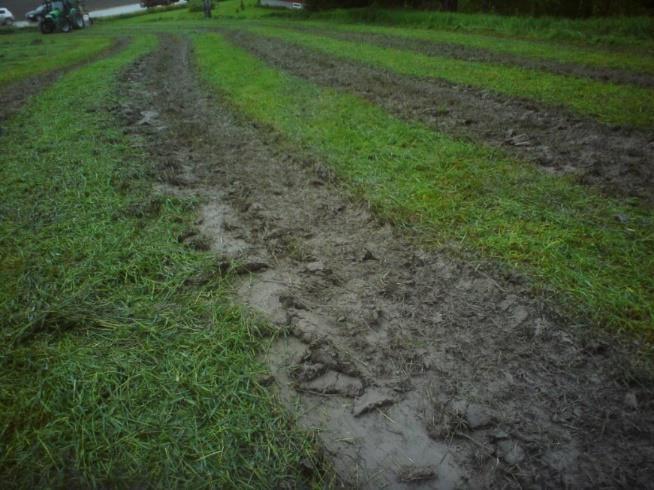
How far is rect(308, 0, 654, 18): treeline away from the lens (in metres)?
15.6

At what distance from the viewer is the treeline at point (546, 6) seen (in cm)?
1564

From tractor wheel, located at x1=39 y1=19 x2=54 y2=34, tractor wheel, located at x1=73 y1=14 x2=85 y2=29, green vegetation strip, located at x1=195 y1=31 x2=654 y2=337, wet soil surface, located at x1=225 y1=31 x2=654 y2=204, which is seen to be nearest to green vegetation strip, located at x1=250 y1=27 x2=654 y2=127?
wet soil surface, located at x1=225 y1=31 x2=654 y2=204

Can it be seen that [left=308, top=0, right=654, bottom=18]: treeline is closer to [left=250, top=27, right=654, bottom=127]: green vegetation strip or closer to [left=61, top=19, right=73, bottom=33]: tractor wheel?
[left=250, top=27, right=654, bottom=127]: green vegetation strip

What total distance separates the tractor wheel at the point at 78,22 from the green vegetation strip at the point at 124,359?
3318 cm

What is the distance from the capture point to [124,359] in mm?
2453

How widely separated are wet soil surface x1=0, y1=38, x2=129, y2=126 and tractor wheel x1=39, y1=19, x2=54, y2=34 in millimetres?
19264

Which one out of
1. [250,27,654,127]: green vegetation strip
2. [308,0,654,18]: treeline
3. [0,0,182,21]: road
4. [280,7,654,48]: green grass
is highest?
[0,0,182,21]: road

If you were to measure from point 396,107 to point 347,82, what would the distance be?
7.39 ft

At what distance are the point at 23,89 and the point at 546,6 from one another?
19.9 m

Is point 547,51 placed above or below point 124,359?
above

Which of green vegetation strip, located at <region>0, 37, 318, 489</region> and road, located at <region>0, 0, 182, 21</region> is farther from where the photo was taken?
road, located at <region>0, 0, 182, 21</region>

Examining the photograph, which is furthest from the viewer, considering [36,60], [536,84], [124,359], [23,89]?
[36,60]

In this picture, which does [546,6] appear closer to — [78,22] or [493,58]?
[493,58]

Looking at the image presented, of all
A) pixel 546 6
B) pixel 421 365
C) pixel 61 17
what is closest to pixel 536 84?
pixel 421 365
